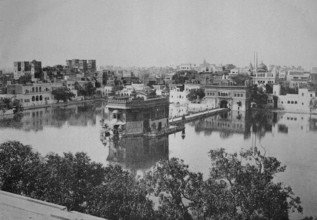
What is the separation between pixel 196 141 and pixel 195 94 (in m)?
7.62

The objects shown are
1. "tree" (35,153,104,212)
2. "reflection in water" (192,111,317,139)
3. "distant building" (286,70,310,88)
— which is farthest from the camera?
"distant building" (286,70,310,88)

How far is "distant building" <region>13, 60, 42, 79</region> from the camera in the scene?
1555 cm

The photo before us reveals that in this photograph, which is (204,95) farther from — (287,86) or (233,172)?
(233,172)

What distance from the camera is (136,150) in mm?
7023

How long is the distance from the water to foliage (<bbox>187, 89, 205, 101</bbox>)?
384 cm

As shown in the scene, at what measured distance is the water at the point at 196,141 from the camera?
5.04 meters

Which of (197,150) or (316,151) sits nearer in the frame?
(316,151)

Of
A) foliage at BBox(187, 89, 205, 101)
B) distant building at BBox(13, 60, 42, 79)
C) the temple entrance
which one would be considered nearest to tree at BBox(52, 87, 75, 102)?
distant building at BBox(13, 60, 42, 79)

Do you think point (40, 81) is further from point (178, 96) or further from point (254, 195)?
point (254, 195)

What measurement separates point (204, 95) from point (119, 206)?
1228 centimetres

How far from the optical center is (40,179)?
147 inches

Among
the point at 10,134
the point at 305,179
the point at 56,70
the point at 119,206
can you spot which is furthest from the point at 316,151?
the point at 56,70

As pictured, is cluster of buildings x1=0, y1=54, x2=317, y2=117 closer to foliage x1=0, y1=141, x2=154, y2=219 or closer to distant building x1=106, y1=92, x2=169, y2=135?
distant building x1=106, y1=92, x2=169, y2=135

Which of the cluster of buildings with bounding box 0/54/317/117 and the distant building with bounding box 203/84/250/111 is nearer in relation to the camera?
the cluster of buildings with bounding box 0/54/317/117
